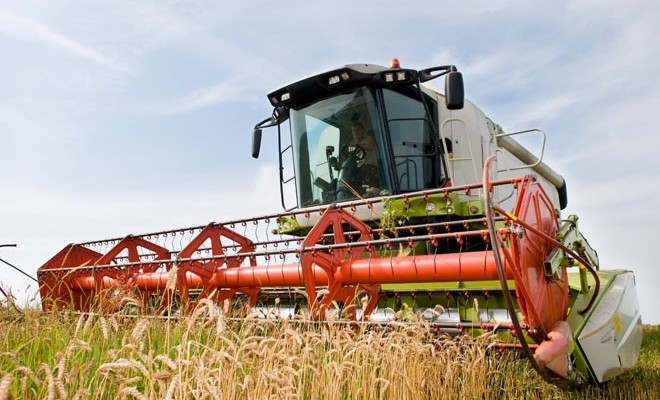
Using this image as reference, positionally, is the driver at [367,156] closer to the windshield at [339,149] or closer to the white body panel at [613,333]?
the windshield at [339,149]

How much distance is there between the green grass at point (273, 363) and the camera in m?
1.88

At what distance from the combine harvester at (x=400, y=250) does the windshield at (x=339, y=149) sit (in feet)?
0.04

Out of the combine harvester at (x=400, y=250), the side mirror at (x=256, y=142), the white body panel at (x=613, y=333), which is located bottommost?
the white body panel at (x=613, y=333)

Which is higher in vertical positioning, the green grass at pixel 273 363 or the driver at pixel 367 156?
the driver at pixel 367 156

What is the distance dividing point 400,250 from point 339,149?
6.58 feet

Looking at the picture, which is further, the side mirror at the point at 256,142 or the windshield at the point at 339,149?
the side mirror at the point at 256,142

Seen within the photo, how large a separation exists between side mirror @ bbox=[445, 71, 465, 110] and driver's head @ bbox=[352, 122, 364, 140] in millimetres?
971

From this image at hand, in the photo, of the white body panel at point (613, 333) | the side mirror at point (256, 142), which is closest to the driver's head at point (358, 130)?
the side mirror at point (256, 142)

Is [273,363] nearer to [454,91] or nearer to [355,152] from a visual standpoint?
[454,91]

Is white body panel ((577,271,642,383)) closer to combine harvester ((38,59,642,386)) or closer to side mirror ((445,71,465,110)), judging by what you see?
combine harvester ((38,59,642,386))

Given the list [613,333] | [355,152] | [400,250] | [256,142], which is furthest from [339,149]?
[613,333]

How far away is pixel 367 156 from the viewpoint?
5.21m

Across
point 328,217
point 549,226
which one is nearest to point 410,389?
point 549,226

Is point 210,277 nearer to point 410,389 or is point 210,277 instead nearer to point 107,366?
point 410,389
